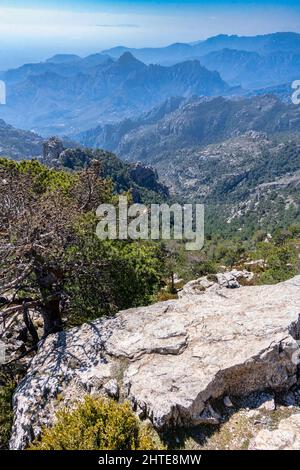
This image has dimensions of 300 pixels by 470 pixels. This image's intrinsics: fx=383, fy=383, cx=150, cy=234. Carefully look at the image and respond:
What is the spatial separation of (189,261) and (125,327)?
203 feet

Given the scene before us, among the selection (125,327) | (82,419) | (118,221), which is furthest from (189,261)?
(82,419)

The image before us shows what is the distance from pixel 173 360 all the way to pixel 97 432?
386 centimetres

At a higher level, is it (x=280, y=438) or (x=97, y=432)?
(x=97, y=432)

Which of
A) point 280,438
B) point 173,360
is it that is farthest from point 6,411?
point 280,438

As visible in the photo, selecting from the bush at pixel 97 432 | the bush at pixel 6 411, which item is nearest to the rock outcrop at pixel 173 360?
the bush at pixel 6 411

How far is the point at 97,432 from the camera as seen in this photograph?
30.3 ft

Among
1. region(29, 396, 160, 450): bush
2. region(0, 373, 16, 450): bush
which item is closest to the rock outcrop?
region(0, 373, 16, 450): bush

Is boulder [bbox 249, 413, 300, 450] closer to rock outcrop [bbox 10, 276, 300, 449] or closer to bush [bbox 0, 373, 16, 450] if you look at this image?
rock outcrop [bbox 10, 276, 300, 449]

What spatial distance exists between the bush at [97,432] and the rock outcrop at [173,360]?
1225 mm

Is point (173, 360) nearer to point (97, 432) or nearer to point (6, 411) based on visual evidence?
point (97, 432)

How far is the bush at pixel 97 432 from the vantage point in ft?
29.6

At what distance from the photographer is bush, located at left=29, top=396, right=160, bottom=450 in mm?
9016

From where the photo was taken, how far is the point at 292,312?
519 inches

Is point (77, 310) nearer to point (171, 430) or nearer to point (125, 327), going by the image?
point (125, 327)
